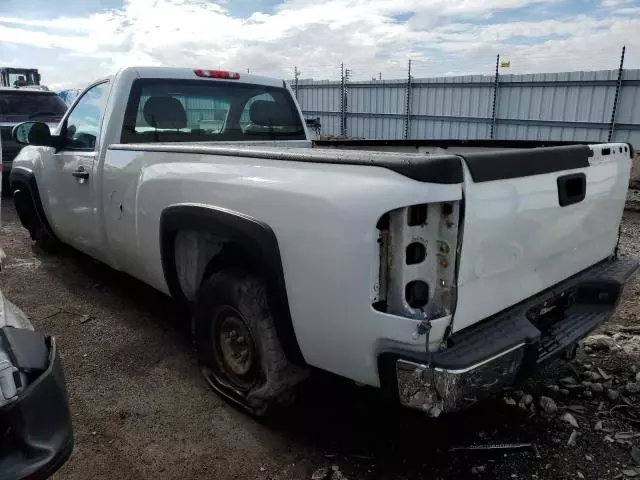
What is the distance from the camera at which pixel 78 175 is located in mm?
3932

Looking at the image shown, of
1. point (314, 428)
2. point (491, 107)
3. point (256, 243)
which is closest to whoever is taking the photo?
point (256, 243)

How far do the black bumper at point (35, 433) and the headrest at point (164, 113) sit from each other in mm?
2500

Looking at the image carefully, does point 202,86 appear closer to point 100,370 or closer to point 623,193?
point 100,370

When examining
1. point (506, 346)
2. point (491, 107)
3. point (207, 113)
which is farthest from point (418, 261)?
point (491, 107)

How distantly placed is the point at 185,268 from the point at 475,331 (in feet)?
5.80

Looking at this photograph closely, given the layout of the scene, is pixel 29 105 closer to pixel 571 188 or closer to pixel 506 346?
pixel 571 188

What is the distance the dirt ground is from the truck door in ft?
3.09

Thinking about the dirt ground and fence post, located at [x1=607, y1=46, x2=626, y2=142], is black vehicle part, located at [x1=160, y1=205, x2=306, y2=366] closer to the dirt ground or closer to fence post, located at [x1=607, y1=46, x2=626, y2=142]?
the dirt ground

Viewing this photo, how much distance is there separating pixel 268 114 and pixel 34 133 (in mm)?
1864

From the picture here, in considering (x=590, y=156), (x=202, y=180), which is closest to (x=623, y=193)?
(x=590, y=156)

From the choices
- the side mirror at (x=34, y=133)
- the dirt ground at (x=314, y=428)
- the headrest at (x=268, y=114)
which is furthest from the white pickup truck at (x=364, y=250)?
the headrest at (x=268, y=114)

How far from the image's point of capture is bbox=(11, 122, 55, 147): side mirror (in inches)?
159

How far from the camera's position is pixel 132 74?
3705 mm

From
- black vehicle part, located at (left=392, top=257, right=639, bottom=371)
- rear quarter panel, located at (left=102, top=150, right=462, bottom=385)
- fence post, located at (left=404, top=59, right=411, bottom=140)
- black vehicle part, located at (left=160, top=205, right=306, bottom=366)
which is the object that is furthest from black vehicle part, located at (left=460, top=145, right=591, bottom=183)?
fence post, located at (left=404, top=59, right=411, bottom=140)
